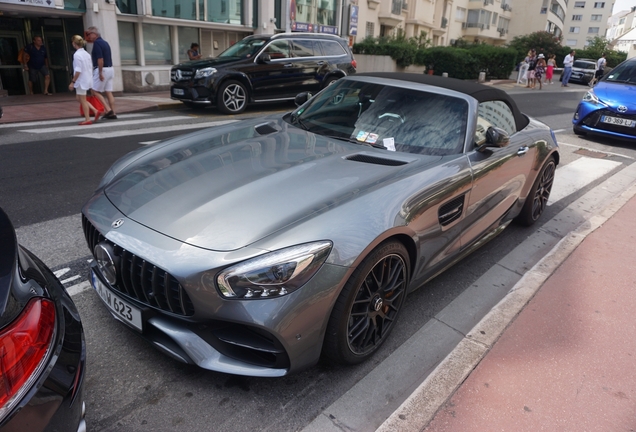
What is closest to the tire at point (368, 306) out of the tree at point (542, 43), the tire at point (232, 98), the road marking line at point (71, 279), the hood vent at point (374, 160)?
the hood vent at point (374, 160)

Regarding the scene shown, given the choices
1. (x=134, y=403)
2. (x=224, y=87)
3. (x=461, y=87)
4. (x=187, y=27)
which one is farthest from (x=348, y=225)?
(x=187, y=27)

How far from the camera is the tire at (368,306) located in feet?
7.79

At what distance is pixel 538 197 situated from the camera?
4.96 meters

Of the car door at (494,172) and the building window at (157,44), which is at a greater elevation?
the building window at (157,44)

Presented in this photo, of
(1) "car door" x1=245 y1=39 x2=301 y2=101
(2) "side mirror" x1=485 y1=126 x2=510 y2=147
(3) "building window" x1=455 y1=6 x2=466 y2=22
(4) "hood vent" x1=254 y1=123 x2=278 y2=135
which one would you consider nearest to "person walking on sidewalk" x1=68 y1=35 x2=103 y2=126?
(1) "car door" x1=245 y1=39 x2=301 y2=101

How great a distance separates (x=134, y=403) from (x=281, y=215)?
3.75 ft

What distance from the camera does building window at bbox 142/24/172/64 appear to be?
16000mm

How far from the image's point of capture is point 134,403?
229 cm

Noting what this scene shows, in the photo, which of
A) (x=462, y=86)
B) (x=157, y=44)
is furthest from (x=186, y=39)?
(x=462, y=86)

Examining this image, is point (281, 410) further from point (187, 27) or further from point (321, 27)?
point (321, 27)

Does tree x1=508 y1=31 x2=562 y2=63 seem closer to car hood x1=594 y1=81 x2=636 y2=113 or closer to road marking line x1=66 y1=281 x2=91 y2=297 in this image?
car hood x1=594 y1=81 x2=636 y2=113

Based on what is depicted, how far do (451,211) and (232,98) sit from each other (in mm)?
8960

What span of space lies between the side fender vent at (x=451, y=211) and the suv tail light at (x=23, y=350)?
2233 mm

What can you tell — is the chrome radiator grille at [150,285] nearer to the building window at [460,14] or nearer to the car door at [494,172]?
the car door at [494,172]
